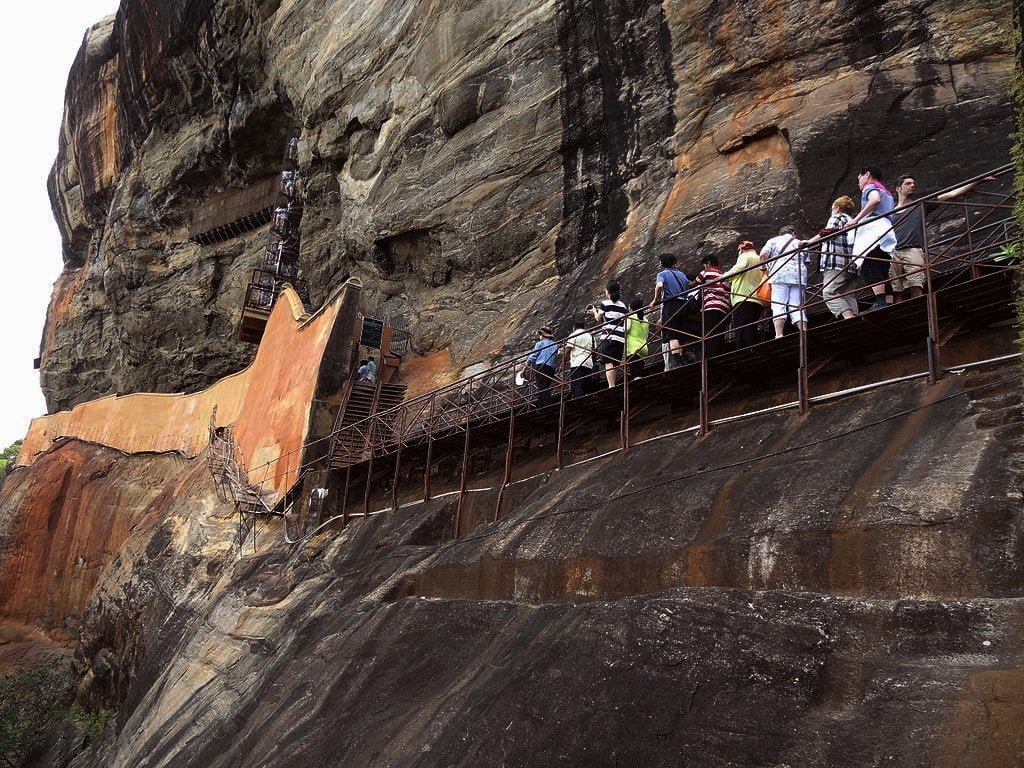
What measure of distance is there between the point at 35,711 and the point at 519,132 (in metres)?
16.5

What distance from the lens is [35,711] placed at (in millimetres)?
17203

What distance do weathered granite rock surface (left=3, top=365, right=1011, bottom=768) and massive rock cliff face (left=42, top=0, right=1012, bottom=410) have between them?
5.84 meters

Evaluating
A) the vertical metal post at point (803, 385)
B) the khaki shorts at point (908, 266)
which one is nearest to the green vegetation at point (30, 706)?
the vertical metal post at point (803, 385)

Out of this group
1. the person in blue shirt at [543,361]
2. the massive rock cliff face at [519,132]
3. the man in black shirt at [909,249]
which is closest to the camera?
the man in black shirt at [909,249]

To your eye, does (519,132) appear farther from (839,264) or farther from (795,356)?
(795,356)

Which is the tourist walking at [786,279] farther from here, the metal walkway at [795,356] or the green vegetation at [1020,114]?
the green vegetation at [1020,114]

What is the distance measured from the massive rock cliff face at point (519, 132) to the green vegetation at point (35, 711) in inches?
432

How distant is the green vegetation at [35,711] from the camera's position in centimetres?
1661

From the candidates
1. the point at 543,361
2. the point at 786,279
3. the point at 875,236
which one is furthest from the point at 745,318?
the point at 543,361

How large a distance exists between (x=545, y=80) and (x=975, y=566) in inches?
544

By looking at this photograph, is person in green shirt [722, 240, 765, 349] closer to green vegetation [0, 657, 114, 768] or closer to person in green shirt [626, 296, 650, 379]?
person in green shirt [626, 296, 650, 379]

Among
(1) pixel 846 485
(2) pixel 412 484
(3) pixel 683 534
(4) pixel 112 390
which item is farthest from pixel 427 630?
(4) pixel 112 390

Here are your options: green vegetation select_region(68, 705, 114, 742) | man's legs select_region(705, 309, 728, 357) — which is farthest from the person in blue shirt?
green vegetation select_region(68, 705, 114, 742)

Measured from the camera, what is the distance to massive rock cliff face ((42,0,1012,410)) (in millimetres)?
10922
